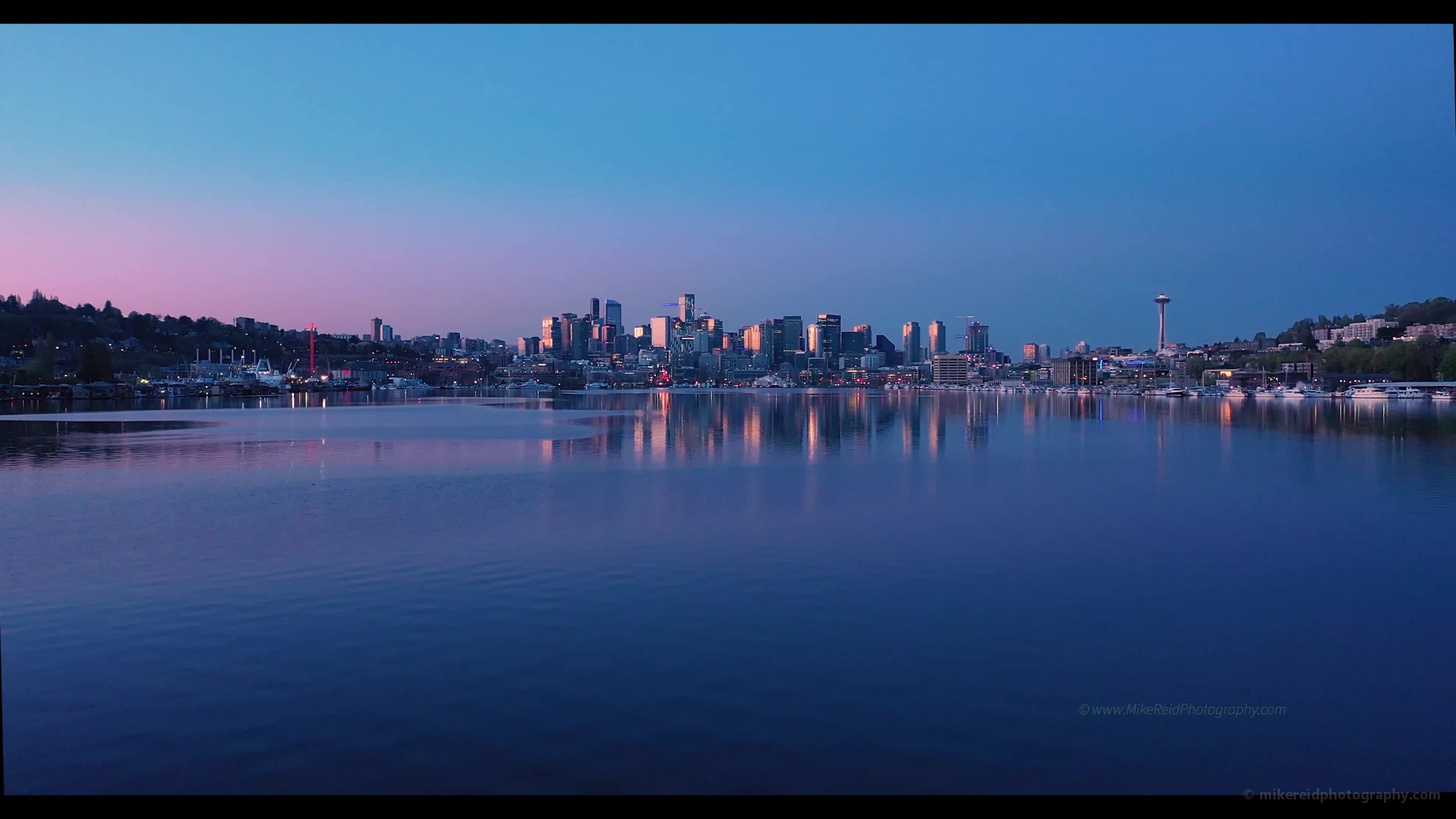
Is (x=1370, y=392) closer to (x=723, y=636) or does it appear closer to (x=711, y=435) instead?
(x=711, y=435)

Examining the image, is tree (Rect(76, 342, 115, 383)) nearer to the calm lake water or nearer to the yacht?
the calm lake water

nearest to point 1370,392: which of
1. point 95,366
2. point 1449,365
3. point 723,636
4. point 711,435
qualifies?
point 1449,365

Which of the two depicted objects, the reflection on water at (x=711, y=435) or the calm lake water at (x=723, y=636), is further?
the reflection on water at (x=711, y=435)

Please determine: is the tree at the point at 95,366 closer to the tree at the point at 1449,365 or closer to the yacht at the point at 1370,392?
the yacht at the point at 1370,392

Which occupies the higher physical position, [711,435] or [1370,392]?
[1370,392]


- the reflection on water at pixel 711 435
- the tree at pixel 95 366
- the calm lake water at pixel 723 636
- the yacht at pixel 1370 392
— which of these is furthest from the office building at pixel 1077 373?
the calm lake water at pixel 723 636
